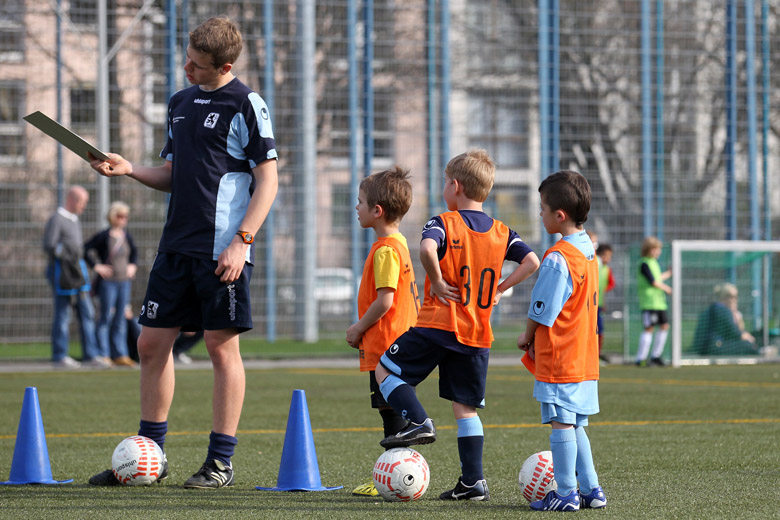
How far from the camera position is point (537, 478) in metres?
4.59

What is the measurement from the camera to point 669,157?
16.4 m

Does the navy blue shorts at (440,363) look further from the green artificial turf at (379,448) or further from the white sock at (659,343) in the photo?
the white sock at (659,343)

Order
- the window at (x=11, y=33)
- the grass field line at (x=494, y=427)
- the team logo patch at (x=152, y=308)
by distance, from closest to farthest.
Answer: the team logo patch at (x=152, y=308), the grass field line at (x=494, y=427), the window at (x=11, y=33)

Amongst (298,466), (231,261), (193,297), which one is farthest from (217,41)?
(298,466)

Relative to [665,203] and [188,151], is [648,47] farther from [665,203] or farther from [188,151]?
[188,151]

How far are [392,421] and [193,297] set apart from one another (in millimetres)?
1033

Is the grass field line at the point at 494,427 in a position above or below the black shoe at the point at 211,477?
below

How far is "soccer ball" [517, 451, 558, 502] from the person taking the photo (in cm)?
458

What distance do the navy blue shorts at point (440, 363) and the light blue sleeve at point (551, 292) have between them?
1.59ft

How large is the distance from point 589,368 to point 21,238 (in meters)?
11.6

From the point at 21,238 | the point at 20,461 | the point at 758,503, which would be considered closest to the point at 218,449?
the point at 20,461

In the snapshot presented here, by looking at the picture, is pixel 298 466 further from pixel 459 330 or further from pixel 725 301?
pixel 725 301

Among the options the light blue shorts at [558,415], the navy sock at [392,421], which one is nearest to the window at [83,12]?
the navy sock at [392,421]

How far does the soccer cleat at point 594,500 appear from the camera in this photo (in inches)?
178
